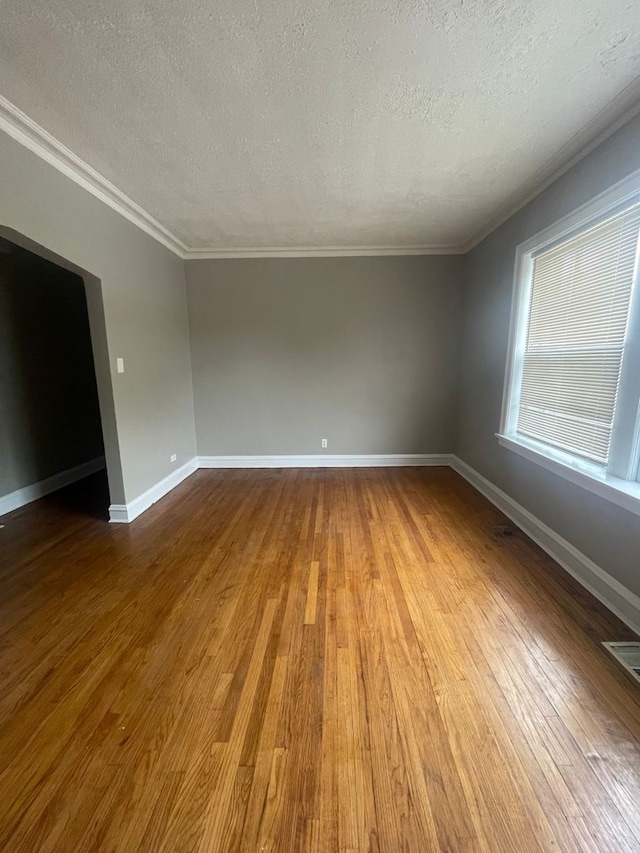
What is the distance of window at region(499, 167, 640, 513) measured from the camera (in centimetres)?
194

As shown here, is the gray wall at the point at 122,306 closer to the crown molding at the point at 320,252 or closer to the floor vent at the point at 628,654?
the crown molding at the point at 320,252

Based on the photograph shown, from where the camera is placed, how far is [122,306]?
9.95ft

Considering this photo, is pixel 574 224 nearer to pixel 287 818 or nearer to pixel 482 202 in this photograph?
pixel 482 202

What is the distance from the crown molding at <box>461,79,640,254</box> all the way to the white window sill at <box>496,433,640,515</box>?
6.40 ft

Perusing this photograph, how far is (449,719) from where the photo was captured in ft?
4.43

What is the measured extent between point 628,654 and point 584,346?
1.77 metres

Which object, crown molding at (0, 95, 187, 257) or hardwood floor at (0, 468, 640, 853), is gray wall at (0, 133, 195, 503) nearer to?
crown molding at (0, 95, 187, 257)

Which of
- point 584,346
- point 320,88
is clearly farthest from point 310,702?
point 320,88

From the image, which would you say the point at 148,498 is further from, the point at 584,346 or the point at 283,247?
the point at 584,346

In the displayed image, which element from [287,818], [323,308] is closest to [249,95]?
[323,308]

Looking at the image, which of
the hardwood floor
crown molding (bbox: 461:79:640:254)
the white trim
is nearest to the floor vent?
the hardwood floor

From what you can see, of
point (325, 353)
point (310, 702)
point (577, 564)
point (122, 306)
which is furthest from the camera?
point (325, 353)

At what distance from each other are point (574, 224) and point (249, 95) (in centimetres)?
217

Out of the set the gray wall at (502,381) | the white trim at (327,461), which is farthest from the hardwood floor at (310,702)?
the white trim at (327,461)
